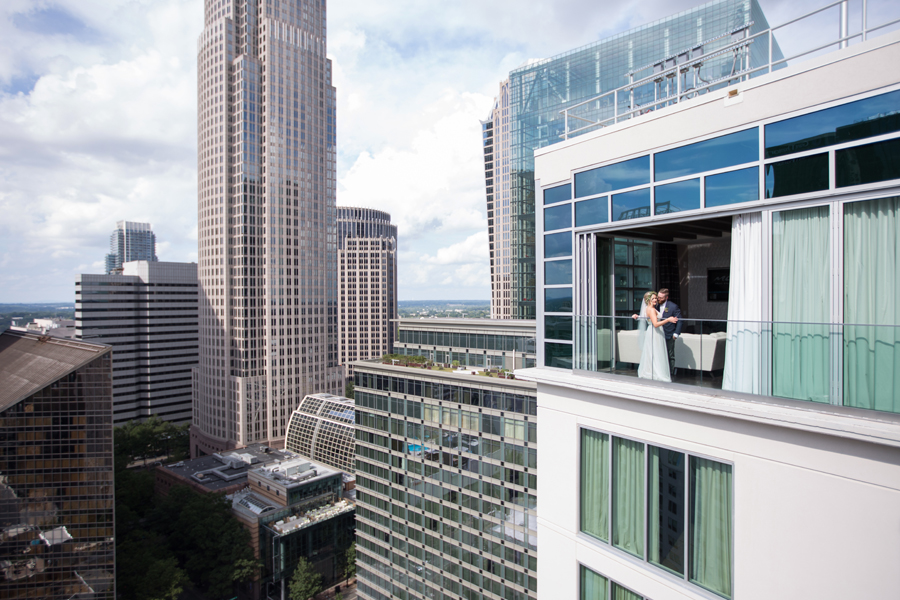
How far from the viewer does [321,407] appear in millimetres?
67625

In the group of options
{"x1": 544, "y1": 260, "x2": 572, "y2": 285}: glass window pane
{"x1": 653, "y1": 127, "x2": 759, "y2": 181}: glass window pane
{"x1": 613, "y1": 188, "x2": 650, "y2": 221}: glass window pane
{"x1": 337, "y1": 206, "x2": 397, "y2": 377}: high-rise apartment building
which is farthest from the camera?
{"x1": 337, "y1": 206, "x2": 397, "y2": 377}: high-rise apartment building

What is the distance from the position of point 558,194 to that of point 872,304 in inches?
197

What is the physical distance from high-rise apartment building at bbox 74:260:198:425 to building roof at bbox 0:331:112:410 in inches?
2306

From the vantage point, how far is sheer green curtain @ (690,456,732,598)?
5777 millimetres

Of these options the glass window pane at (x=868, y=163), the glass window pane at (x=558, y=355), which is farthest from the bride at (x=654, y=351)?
the glass window pane at (x=868, y=163)

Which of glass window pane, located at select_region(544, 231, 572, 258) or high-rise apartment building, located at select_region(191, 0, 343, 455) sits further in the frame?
high-rise apartment building, located at select_region(191, 0, 343, 455)

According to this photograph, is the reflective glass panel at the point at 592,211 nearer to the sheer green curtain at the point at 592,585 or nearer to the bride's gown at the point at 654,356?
the bride's gown at the point at 654,356

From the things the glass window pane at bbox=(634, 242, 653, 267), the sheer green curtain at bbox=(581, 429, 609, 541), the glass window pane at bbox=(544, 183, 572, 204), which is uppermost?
the glass window pane at bbox=(544, 183, 572, 204)

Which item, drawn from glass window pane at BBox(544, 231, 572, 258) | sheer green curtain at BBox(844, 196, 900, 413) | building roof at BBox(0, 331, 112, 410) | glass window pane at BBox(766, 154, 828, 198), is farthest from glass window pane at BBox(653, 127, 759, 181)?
building roof at BBox(0, 331, 112, 410)

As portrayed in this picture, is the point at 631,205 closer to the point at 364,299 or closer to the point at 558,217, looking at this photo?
the point at 558,217

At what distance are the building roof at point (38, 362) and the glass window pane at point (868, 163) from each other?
4481 cm

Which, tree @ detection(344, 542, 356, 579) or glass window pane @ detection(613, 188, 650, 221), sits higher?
glass window pane @ detection(613, 188, 650, 221)

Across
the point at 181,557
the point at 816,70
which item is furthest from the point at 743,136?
the point at 181,557

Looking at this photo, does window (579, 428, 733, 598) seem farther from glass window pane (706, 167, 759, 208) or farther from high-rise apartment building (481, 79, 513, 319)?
high-rise apartment building (481, 79, 513, 319)
